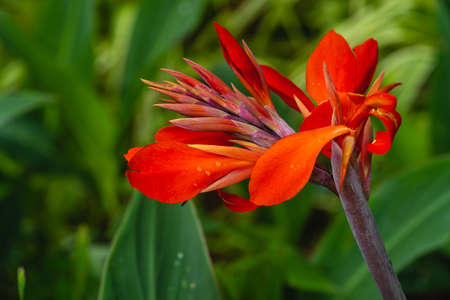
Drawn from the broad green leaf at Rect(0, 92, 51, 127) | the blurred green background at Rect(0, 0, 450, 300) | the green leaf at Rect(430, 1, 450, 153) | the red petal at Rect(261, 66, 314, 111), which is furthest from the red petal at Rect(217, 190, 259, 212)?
the green leaf at Rect(430, 1, 450, 153)

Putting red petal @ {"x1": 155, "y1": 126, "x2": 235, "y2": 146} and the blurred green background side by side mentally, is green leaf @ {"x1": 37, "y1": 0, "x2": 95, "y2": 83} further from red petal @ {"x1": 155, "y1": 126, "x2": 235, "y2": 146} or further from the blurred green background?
red petal @ {"x1": 155, "y1": 126, "x2": 235, "y2": 146}

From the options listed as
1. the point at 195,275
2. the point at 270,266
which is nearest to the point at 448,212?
the point at 270,266

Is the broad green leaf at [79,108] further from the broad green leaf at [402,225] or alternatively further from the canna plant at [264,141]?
the canna plant at [264,141]

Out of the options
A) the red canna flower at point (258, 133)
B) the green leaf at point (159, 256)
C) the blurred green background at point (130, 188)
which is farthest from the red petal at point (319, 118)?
the blurred green background at point (130, 188)

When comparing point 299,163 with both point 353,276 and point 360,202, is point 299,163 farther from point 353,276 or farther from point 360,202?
point 353,276

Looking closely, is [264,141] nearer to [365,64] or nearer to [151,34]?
[365,64]

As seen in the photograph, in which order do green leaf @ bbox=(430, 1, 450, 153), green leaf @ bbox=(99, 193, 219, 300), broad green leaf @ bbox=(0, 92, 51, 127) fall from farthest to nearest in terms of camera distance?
1. green leaf @ bbox=(430, 1, 450, 153)
2. broad green leaf @ bbox=(0, 92, 51, 127)
3. green leaf @ bbox=(99, 193, 219, 300)

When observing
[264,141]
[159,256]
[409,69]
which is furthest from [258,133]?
[409,69]
